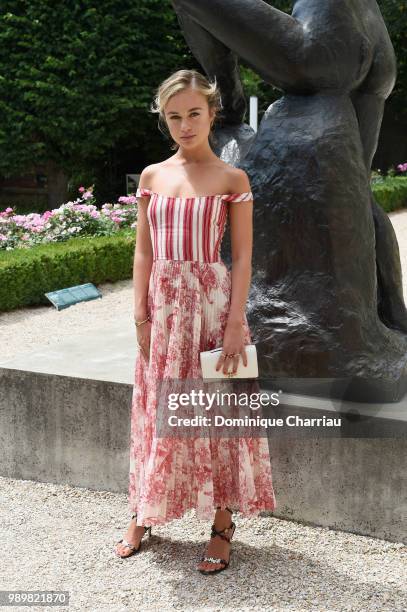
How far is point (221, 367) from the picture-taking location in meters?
2.54

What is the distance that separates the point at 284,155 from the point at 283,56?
1.32ft

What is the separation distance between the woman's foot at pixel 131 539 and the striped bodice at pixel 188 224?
3.55 ft

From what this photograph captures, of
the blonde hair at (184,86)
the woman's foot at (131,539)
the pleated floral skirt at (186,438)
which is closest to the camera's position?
the blonde hair at (184,86)

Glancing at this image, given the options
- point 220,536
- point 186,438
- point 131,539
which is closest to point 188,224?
point 186,438

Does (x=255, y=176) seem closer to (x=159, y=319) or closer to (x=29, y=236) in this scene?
(x=159, y=319)

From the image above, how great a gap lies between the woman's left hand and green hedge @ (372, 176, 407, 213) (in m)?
12.6

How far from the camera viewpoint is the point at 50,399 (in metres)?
3.63

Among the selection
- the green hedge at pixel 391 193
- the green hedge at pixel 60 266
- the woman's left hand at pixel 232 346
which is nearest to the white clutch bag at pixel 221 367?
the woman's left hand at pixel 232 346

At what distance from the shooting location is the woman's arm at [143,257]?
2658mm

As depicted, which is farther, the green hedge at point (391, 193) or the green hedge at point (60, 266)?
the green hedge at point (391, 193)

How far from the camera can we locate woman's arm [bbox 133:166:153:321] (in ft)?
8.72

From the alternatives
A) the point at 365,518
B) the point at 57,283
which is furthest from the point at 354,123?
the point at 57,283

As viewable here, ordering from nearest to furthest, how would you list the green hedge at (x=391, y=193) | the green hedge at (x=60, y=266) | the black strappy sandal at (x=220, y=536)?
the black strappy sandal at (x=220, y=536) → the green hedge at (x=60, y=266) → the green hedge at (x=391, y=193)

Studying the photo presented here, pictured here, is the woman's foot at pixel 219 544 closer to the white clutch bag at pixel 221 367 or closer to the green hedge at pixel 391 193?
the white clutch bag at pixel 221 367
